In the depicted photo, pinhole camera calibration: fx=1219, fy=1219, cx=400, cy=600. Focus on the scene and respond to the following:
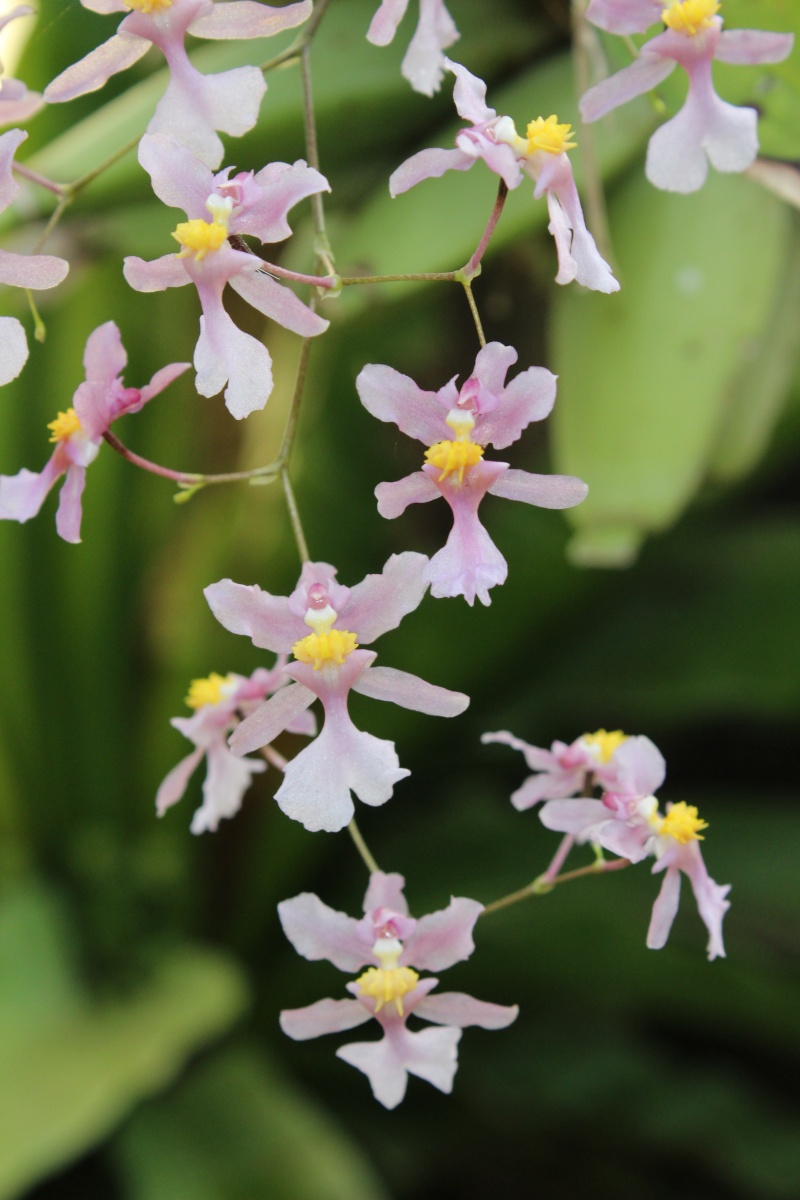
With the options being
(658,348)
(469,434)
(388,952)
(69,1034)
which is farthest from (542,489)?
(69,1034)

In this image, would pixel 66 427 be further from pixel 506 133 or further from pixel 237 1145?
→ pixel 237 1145

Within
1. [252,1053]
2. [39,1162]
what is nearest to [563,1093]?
[252,1053]

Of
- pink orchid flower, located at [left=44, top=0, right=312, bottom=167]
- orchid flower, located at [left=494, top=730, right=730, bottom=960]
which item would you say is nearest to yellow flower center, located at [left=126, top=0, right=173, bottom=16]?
pink orchid flower, located at [left=44, top=0, right=312, bottom=167]

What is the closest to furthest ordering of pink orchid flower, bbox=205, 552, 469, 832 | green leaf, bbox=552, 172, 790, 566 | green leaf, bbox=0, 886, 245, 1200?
pink orchid flower, bbox=205, 552, 469, 832 → green leaf, bbox=552, 172, 790, 566 → green leaf, bbox=0, 886, 245, 1200

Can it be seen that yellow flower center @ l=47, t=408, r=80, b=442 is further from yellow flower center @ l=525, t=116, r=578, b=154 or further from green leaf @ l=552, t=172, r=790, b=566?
green leaf @ l=552, t=172, r=790, b=566

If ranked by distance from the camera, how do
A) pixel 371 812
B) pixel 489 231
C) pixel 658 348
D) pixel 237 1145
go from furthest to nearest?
pixel 371 812 < pixel 237 1145 < pixel 658 348 < pixel 489 231

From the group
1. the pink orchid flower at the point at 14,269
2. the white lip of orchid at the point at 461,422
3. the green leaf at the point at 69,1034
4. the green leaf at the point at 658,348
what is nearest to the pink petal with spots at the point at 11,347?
the pink orchid flower at the point at 14,269

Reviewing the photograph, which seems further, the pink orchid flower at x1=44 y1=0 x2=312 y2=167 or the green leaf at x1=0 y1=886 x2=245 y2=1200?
the green leaf at x1=0 y1=886 x2=245 y2=1200
